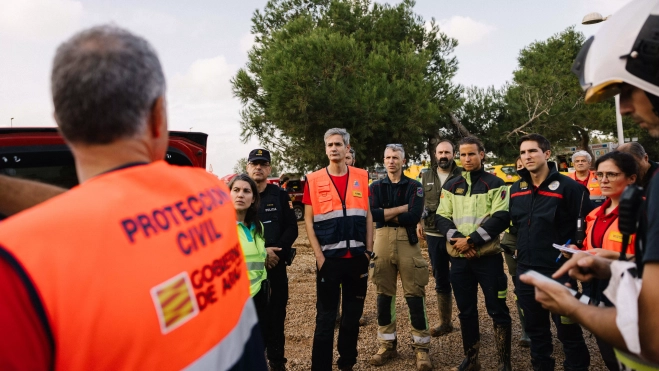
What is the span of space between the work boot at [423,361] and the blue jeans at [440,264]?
1.20m

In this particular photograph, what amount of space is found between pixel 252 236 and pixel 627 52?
3153 mm

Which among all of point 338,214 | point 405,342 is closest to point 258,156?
point 338,214

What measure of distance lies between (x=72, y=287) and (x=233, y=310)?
17.4 inches

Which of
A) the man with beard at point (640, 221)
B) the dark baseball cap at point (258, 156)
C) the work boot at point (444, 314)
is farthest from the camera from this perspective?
the work boot at point (444, 314)

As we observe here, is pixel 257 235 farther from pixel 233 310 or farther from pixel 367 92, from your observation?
pixel 367 92

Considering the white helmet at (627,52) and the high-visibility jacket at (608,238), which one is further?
the high-visibility jacket at (608,238)

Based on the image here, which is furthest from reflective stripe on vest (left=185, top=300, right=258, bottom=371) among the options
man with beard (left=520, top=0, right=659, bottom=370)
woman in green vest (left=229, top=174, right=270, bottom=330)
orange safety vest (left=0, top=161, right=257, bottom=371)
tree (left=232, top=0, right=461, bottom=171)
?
tree (left=232, top=0, right=461, bottom=171)

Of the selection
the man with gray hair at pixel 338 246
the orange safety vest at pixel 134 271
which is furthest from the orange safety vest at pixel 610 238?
the orange safety vest at pixel 134 271

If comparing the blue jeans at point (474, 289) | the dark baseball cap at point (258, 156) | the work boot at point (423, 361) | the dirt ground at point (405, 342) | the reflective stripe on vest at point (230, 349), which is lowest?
the dirt ground at point (405, 342)

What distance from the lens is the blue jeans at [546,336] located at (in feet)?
12.6

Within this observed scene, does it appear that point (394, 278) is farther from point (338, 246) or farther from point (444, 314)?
point (444, 314)

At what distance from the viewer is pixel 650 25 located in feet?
4.45

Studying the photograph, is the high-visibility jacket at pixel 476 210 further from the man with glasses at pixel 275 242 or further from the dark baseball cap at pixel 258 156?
the dark baseball cap at pixel 258 156

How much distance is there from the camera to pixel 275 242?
16.1 feet
